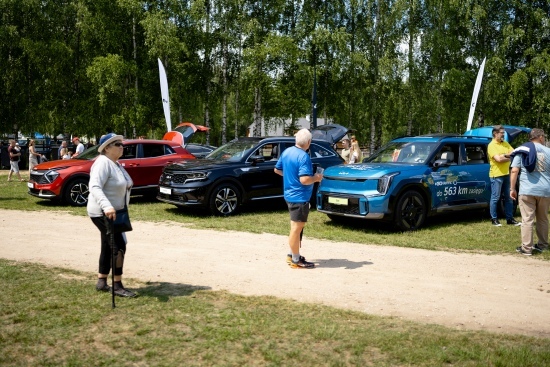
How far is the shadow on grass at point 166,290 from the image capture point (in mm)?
5582

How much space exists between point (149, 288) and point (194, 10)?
88.3 ft

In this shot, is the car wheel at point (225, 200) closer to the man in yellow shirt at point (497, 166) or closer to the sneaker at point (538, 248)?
the man in yellow shirt at point (497, 166)

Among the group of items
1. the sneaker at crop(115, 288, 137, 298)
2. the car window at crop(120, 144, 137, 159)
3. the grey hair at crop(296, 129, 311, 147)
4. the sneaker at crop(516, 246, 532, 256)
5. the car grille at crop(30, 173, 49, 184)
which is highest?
the grey hair at crop(296, 129, 311, 147)

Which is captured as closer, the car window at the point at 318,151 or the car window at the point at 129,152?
the car window at the point at 318,151

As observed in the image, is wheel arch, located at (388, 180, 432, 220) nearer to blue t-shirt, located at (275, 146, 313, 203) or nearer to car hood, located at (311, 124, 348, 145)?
blue t-shirt, located at (275, 146, 313, 203)

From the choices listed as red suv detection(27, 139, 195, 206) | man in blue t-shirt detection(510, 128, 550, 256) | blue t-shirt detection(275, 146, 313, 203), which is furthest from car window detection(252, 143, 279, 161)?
man in blue t-shirt detection(510, 128, 550, 256)

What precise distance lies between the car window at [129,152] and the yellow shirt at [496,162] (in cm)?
872

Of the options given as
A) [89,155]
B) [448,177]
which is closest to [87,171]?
[89,155]

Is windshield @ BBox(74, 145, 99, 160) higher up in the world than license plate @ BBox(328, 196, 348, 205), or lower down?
higher up

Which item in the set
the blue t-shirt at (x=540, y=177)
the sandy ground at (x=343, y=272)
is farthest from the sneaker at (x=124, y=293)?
the blue t-shirt at (x=540, y=177)

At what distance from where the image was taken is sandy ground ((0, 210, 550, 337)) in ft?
17.2

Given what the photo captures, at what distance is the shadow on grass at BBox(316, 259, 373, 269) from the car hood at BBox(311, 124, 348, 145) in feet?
30.9

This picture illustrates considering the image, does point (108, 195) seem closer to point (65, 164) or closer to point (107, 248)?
point (107, 248)

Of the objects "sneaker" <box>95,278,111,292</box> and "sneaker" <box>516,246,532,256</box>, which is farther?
"sneaker" <box>516,246,532,256</box>
